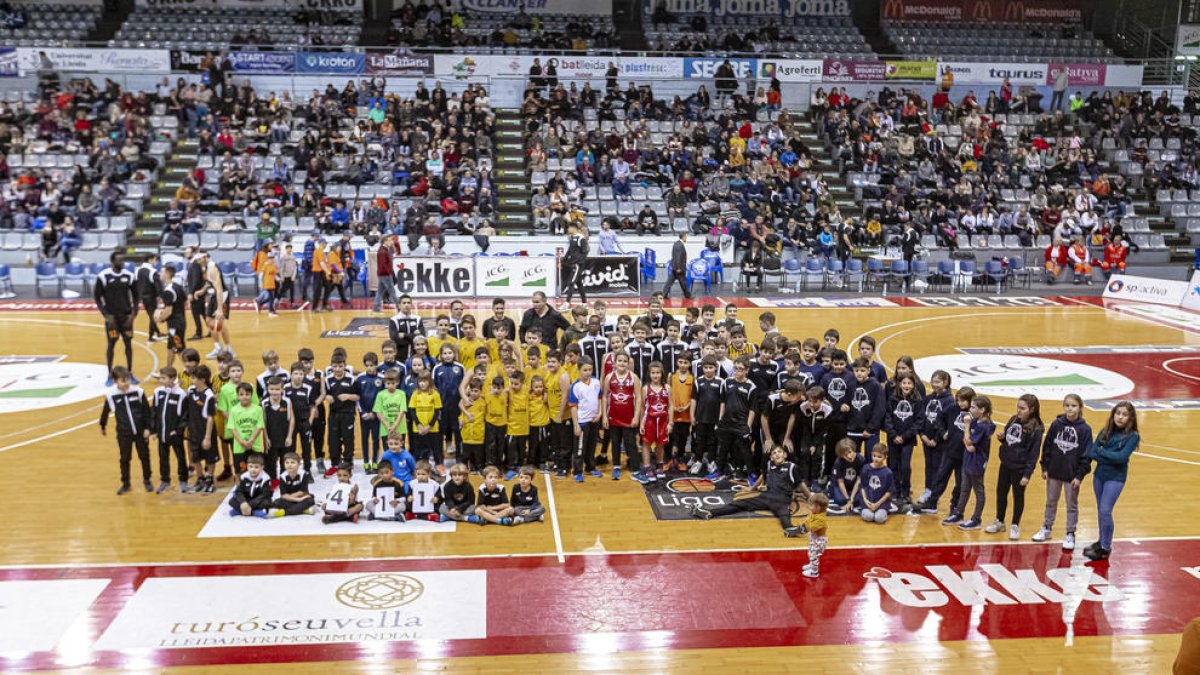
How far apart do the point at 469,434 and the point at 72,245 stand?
1916 cm

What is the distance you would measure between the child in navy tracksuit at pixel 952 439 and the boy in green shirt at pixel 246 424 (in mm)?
7471

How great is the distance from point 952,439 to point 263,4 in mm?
35818

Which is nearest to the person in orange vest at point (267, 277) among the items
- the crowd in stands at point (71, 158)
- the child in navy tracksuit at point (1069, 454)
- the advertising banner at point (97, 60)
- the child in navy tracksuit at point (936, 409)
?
the crowd in stands at point (71, 158)

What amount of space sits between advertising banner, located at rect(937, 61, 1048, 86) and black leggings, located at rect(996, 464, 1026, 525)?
29.3m

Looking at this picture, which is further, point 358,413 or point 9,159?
point 9,159

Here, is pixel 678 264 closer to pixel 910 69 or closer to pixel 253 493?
pixel 253 493

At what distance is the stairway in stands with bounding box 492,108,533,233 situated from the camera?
29016 mm

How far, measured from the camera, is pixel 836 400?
11.4 m

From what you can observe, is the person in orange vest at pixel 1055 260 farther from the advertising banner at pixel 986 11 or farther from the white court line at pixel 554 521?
the white court line at pixel 554 521

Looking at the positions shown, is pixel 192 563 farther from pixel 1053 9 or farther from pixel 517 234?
pixel 1053 9

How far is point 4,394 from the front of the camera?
52.1ft

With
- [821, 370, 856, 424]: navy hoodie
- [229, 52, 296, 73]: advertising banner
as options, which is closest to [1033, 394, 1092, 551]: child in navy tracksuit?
[821, 370, 856, 424]: navy hoodie

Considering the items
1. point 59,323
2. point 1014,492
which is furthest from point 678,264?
point 1014,492

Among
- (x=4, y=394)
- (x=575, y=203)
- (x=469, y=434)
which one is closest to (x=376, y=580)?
(x=469, y=434)
